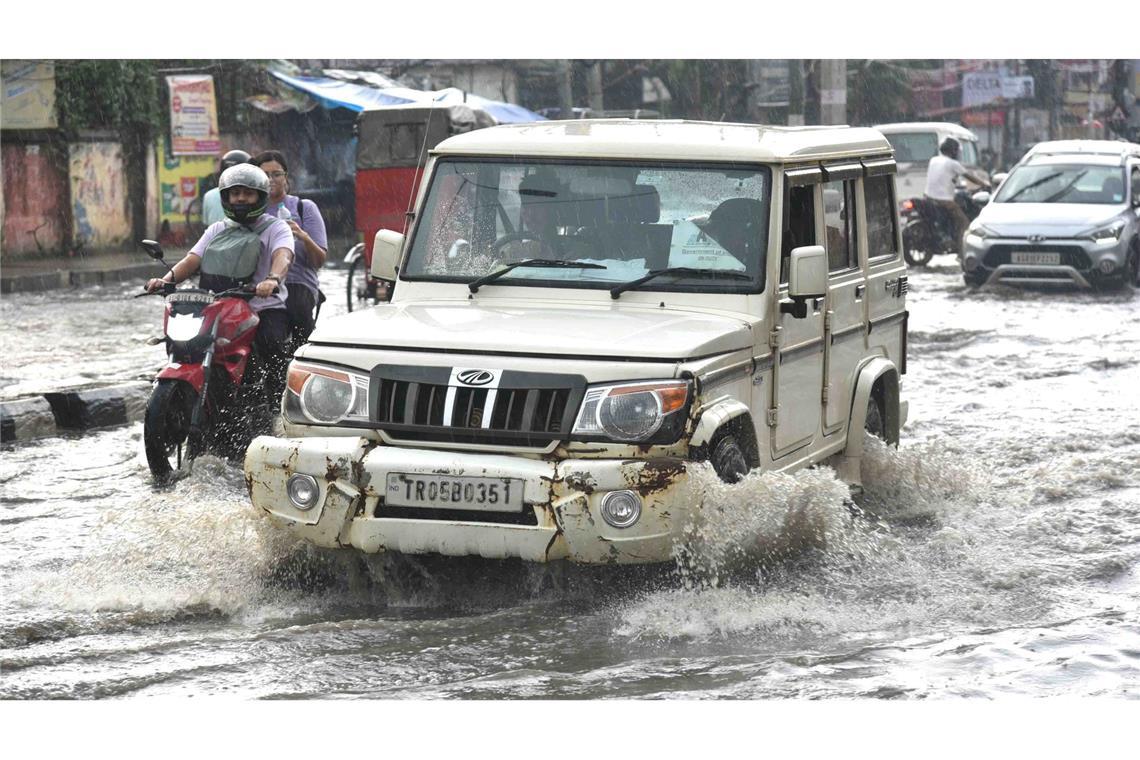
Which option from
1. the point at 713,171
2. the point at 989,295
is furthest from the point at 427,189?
the point at 989,295

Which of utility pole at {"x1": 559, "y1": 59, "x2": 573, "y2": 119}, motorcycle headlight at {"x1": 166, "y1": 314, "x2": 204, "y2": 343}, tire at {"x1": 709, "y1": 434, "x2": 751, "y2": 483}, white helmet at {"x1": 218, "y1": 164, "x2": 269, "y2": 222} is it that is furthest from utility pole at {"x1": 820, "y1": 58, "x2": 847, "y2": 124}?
tire at {"x1": 709, "y1": 434, "x2": 751, "y2": 483}

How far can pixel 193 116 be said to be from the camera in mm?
29984

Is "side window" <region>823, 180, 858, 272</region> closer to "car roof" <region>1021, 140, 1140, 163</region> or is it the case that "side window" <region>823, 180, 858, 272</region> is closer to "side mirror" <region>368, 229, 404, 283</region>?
"side mirror" <region>368, 229, 404, 283</region>

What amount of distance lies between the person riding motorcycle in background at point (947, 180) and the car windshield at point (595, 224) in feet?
56.3

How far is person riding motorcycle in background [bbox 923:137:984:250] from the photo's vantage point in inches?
930

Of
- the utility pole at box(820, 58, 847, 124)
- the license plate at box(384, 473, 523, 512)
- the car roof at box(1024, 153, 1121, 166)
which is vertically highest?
the utility pole at box(820, 58, 847, 124)

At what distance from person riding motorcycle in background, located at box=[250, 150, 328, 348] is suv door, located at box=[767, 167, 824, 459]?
3.06 meters

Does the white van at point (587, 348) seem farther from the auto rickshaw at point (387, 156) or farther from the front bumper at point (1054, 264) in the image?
the auto rickshaw at point (387, 156)

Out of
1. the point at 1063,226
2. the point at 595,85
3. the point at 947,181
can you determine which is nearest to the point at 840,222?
the point at 1063,226

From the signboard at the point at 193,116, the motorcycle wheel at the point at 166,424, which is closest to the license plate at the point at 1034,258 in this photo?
the motorcycle wheel at the point at 166,424

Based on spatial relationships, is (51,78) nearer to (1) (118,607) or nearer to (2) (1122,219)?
(2) (1122,219)

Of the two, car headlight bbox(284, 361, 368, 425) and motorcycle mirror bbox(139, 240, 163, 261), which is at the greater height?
motorcycle mirror bbox(139, 240, 163, 261)

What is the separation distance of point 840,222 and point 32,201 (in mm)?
20618

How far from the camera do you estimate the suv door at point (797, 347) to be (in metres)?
6.90
